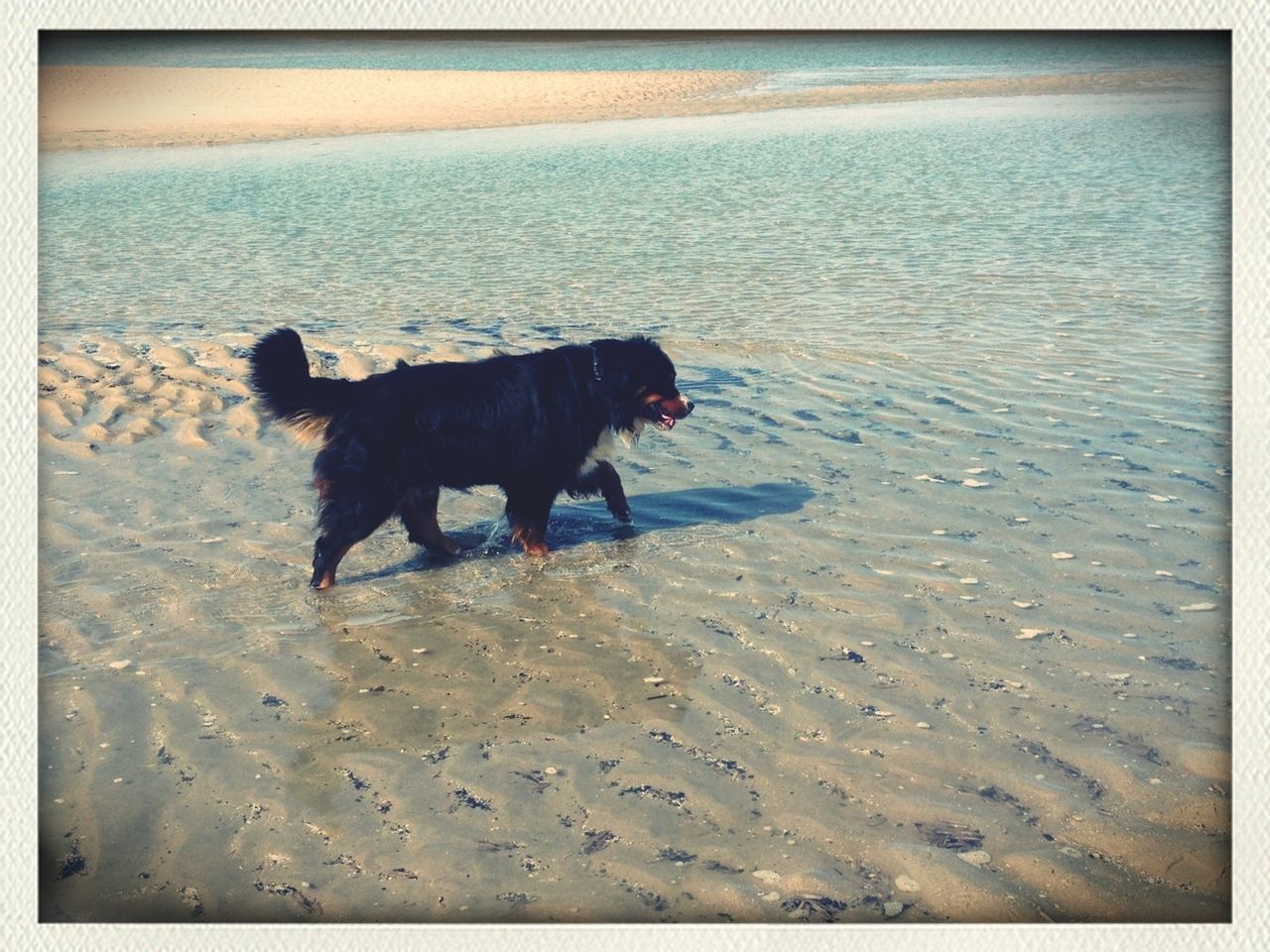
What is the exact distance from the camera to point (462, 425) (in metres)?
6.08

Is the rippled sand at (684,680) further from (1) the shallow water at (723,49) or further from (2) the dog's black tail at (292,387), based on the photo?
(1) the shallow water at (723,49)

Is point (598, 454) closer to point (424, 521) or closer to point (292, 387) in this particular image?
Answer: point (424, 521)

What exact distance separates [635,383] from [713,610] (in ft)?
4.69

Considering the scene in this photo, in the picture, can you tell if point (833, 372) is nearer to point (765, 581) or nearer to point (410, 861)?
point (765, 581)

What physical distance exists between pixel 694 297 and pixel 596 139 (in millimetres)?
5931

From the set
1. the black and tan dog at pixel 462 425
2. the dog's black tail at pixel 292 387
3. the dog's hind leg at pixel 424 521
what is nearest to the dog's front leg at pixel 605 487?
the black and tan dog at pixel 462 425

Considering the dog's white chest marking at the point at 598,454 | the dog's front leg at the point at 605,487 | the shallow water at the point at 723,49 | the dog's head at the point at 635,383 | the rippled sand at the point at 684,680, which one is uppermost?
the shallow water at the point at 723,49

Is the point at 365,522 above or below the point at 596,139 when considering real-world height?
below

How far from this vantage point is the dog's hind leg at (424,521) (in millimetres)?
6035

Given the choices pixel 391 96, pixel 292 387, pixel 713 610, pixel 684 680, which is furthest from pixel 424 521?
pixel 391 96

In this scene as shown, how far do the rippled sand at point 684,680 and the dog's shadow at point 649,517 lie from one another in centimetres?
3

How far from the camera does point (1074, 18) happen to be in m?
3.90

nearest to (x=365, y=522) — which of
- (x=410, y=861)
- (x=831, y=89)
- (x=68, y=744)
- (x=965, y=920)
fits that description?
(x=68, y=744)

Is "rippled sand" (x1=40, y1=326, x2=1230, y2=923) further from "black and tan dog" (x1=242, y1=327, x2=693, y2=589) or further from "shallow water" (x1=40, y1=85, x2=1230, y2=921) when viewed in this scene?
"black and tan dog" (x1=242, y1=327, x2=693, y2=589)
